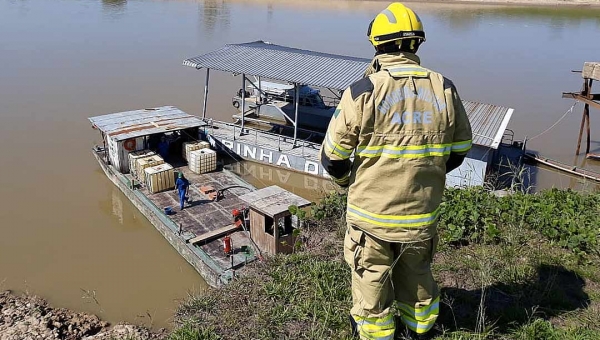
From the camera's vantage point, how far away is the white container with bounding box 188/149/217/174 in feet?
45.9

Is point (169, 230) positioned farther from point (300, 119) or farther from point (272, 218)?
point (300, 119)

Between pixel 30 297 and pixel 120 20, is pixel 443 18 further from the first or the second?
pixel 30 297

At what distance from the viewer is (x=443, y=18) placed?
151 ft

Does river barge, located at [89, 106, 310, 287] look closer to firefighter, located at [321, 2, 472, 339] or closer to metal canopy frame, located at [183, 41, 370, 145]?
metal canopy frame, located at [183, 41, 370, 145]

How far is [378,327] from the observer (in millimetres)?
3268

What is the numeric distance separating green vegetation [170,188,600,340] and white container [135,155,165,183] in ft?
26.2

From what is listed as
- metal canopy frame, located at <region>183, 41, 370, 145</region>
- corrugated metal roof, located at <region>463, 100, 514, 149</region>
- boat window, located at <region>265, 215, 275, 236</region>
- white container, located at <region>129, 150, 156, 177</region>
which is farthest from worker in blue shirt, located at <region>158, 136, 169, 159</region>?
corrugated metal roof, located at <region>463, 100, 514, 149</region>

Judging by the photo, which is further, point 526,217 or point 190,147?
point 190,147

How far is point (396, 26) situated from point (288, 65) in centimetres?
1325

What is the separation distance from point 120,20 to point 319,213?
127 feet

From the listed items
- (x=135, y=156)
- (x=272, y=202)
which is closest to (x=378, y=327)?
(x=272, y=202)

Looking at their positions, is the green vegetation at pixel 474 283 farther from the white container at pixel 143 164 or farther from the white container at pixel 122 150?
the white container at pixel 122 150

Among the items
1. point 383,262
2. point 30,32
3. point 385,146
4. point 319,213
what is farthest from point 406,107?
point 30,32

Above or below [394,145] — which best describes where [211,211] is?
below
